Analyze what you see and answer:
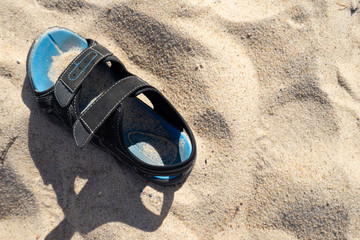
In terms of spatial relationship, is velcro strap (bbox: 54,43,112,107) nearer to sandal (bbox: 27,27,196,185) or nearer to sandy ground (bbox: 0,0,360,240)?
sandal (bbox: 27,27,196,185)

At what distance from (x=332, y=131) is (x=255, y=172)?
0.62 meters

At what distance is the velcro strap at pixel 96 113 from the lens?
4.85 ft

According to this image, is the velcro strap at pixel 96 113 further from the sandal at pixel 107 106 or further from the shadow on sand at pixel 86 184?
the shadow on sand at pixel 86 184

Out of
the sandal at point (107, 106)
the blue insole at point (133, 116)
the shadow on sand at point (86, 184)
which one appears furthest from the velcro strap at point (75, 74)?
the shadow on sand at point (86, 184)

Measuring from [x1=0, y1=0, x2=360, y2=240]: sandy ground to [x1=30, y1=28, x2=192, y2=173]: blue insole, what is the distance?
0.50 feet

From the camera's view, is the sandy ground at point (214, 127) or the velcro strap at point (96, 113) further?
the sandy ground at point (214, 127)

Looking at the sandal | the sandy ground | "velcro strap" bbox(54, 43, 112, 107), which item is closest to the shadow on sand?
the sandy ground

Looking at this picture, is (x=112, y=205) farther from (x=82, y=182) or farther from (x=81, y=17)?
(x=81, y=17)

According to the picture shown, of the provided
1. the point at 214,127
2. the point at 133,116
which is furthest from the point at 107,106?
the point at 214,127

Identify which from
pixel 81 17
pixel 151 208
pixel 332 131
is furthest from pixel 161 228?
pixel 81 17

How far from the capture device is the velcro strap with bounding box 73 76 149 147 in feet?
4.85

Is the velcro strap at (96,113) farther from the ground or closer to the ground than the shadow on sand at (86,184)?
farther from the ground

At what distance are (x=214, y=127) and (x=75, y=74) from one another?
0.95 m

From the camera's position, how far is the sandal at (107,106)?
150cm
